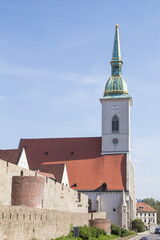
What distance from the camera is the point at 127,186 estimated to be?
52531 mm

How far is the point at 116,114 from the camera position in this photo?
58438 millimetres

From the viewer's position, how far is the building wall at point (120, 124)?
56750mm

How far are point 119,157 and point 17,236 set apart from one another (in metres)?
38.1

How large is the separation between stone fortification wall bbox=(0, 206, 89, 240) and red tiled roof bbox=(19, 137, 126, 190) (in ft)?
83.3

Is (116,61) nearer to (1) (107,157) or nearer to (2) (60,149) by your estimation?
(1) (107,157)

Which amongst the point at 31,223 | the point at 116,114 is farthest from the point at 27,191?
the point at 116,114

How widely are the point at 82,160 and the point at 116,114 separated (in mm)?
8687

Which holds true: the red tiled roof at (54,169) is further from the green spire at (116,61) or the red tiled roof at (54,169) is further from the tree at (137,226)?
the green spire at (116,61)

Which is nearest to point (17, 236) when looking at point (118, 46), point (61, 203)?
point (61, 203)

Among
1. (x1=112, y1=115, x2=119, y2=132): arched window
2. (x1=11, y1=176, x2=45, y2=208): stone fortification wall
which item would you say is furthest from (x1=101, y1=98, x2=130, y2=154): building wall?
(x1=11, y1=176, x2=45, y2=208): stone fortification wall

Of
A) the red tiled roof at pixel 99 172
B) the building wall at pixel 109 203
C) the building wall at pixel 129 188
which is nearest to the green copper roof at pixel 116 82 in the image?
the building wall at pixel 129 188

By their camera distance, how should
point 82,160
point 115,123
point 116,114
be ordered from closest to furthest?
point 82,160 → point 115,123 → point 116,114

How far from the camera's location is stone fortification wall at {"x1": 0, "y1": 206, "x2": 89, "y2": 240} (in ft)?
56.0

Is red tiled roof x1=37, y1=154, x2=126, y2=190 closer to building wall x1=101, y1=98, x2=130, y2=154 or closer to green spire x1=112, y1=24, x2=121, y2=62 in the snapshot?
building wall x1=101, y1=98, x2=130, y2=154
